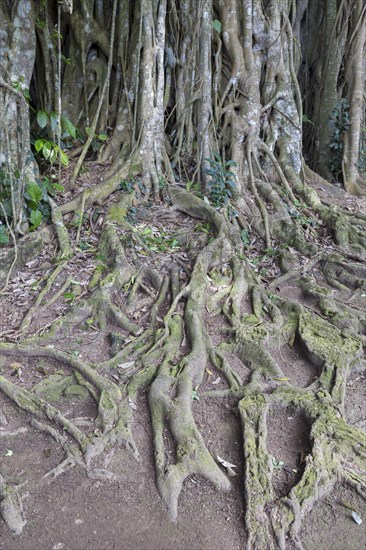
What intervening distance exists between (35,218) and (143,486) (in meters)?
2.83

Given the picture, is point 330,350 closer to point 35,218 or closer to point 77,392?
point 77,392

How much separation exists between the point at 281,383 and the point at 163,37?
396cm

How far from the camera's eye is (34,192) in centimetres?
459

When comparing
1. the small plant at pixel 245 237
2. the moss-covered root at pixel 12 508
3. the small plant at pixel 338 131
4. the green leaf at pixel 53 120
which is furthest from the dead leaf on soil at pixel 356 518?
the small plant at pixel 338 131

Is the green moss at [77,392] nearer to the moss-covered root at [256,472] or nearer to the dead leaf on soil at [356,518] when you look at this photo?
the moss-covered root at [256,472]

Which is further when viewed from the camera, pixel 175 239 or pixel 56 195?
pixel 56 195

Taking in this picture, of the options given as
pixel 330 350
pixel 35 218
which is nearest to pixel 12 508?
pixel 330 350

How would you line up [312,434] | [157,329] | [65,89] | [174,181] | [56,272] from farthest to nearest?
[65,89]
[174,181]
[56,272]
[157,329]
[312,434]

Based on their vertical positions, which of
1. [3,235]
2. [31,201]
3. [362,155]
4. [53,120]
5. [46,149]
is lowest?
[3,235]

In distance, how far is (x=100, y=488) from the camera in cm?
257

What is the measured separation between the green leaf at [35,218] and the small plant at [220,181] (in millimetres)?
1709

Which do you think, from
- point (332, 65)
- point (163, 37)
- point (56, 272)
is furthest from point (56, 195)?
point (332, 65)

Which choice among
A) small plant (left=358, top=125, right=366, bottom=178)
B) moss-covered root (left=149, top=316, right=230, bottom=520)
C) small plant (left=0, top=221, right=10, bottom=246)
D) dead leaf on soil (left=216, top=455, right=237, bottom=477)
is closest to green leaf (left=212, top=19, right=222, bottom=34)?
small plant (left=358, top=125, right=366, bottom=178)

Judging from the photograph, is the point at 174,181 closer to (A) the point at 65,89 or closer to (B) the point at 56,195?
(B) the point at 56,195
